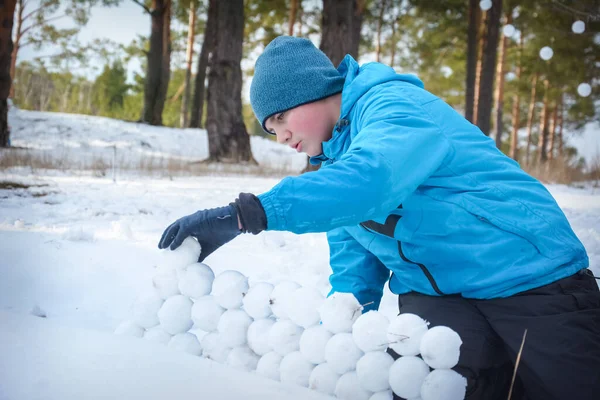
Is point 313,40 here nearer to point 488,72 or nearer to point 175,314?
point 488,72

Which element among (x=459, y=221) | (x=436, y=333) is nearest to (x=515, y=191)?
(x=459, y=221)

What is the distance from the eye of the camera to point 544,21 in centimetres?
966

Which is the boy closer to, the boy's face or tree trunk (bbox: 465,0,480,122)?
the boy's face

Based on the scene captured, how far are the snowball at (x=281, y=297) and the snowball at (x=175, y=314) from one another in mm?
258

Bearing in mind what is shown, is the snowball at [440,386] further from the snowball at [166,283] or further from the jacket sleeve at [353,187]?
the snowball at [166,283]

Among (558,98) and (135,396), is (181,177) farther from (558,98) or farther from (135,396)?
(558,98)

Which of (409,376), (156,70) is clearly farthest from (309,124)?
(156,70)

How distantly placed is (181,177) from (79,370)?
482cm

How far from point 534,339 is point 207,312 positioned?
81cm

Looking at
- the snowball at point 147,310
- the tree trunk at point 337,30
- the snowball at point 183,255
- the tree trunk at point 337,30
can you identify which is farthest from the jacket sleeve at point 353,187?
the tree trunk at point 337,30

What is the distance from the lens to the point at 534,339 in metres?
1.02

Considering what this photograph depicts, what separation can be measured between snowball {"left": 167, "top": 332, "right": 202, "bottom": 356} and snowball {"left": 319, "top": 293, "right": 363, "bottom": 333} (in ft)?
1.31

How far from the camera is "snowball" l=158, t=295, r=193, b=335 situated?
1.18 m

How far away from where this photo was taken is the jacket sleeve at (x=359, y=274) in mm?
1456
